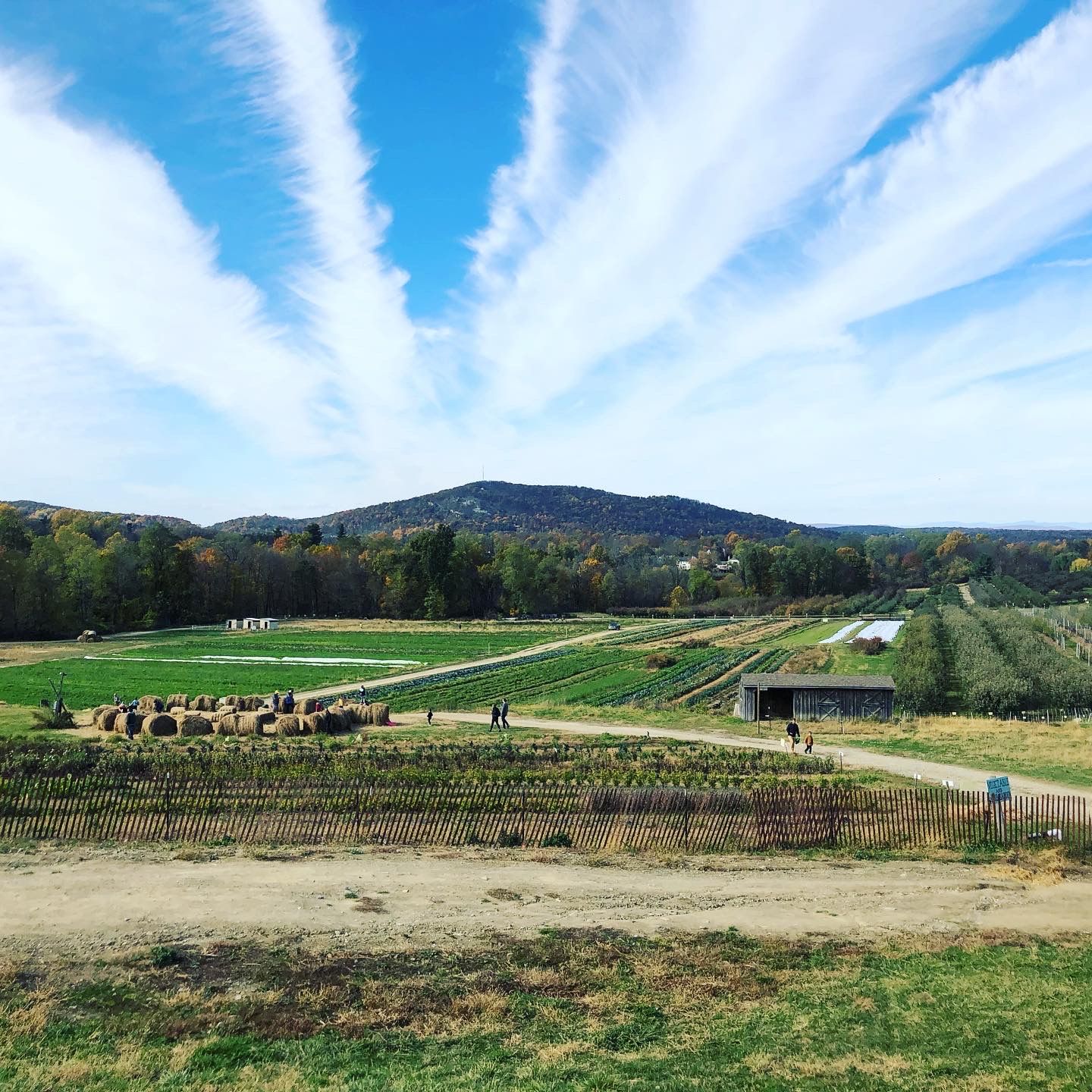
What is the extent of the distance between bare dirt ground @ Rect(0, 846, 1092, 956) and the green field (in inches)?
1375

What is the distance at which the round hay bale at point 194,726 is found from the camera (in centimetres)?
3947

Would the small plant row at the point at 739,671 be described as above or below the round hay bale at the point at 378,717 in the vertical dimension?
below

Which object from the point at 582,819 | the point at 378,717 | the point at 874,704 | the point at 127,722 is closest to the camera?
the point at 582,819

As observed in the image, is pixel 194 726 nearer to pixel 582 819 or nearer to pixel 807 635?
pixel 582 819

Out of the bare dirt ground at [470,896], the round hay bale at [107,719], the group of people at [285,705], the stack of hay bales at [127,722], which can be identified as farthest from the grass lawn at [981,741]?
the round hay bale at [107,719]

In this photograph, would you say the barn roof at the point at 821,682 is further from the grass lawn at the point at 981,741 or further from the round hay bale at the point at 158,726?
the round hay bale at the point at 158,726

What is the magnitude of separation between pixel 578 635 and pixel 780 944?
9311 centimetres

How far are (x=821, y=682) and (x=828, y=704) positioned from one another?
50.2 inches

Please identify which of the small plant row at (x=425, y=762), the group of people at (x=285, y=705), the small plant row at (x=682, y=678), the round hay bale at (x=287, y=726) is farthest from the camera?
the small plant row at (x=682, y=678)

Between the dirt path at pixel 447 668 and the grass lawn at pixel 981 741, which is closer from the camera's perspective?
the grass lawn at pixel 981 741

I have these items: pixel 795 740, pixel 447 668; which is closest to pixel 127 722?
pixel 795 740

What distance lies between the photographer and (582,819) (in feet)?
75.5

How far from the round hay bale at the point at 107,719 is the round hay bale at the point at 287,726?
26.0 ft

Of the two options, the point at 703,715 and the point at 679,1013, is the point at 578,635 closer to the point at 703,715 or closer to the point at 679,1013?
the point at 703,715
